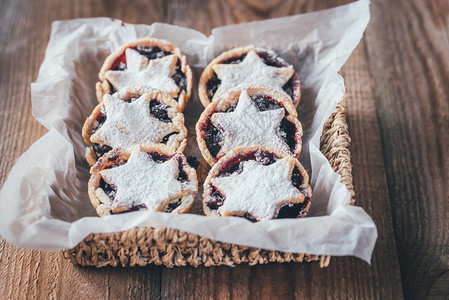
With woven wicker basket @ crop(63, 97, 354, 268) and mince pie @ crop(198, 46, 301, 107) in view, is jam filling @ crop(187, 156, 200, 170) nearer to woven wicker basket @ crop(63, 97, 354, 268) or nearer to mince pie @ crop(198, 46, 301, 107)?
mince pie @ crop(198, 46, 301, 107)

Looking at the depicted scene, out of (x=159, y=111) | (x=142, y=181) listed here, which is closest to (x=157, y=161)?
(x=142, y=181)

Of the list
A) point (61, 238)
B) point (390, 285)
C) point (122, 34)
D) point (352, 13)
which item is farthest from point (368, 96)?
point (61, 238)

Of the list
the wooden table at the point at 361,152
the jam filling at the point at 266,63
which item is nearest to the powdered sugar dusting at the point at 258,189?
the wooden table at the point at 361,152

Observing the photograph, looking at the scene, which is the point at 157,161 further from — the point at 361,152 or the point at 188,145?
the point at 361,152

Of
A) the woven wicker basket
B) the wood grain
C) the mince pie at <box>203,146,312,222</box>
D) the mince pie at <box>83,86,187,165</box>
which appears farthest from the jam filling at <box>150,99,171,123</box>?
the wood grain

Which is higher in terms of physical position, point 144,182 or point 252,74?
point 252,74

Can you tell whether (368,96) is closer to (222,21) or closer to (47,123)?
(222,21)
